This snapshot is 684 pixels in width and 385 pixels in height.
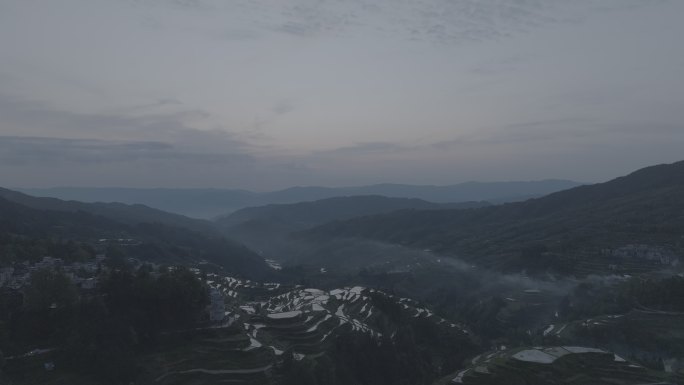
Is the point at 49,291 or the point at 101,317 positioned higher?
the point at 49,291

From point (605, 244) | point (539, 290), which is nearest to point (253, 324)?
point (539, 290)

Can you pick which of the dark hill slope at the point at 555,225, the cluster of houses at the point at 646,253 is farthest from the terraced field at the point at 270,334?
the dark hill slope at the point at 555,225

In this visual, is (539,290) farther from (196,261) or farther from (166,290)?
(196,261)

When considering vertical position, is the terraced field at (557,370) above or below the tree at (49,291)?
below

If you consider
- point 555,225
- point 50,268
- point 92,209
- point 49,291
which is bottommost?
point 49,291

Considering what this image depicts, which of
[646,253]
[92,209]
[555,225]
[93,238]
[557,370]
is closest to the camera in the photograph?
[557,370]

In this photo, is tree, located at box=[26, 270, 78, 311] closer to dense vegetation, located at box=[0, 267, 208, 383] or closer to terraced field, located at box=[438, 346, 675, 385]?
dense vegetation, located at box=[0, 267, 208, 383]

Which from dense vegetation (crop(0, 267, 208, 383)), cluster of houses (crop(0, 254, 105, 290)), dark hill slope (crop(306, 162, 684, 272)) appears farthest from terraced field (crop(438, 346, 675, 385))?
dark hill slope (crop(306, 162, 684, 272))

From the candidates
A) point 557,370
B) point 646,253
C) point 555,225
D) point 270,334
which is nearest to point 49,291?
point 270,334

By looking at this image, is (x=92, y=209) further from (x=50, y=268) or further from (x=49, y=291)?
(x=49, y=291)

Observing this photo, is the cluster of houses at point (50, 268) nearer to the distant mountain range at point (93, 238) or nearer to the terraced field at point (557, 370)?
the distant mountain range at point (93, 238)
